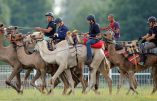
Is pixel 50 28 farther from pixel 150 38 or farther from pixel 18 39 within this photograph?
pixel 150 38

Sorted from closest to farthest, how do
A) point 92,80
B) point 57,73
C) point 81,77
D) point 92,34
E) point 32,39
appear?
point 57,73 < point 92,80 < point 92,34 < point 32,39 < point 81,77

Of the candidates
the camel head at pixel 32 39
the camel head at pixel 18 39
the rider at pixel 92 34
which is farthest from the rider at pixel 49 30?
the rider at pixel 92 34

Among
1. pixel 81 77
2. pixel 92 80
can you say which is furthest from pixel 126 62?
pixel 92 80

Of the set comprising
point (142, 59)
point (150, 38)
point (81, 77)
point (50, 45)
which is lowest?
point (81, 77)

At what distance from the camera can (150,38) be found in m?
37.2

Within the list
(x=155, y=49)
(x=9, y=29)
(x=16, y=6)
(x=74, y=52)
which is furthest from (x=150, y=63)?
(x=16, y=6)

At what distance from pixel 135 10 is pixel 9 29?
50.0 m

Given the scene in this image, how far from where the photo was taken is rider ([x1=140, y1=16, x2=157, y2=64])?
37219 mm

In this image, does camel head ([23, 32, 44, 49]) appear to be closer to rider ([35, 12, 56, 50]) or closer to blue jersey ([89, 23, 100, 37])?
rider ([35, 12, 56, 50])

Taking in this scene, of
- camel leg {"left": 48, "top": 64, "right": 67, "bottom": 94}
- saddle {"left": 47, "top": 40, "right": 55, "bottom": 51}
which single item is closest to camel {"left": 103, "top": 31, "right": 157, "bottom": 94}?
saddle {"left": 47, "top": 40, "right": 55, "bottom": 51}

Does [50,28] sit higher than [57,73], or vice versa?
[50,28]

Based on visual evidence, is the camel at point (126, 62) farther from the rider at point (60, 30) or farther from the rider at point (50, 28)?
the rider at point (50, 28)

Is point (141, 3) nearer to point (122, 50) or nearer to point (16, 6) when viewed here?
point (16, 6)

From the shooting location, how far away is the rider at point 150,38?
37219mm
